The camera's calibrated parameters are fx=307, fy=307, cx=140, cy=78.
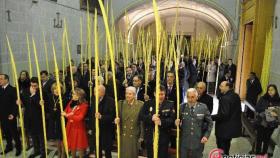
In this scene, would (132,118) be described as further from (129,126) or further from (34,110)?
(34,110)

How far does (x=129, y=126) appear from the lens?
338 centimetres

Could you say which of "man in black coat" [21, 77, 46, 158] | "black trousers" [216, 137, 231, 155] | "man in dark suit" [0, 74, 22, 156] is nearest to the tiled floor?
"man in dark suit" [0, 74, 22, 156]

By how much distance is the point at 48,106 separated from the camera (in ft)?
13.0

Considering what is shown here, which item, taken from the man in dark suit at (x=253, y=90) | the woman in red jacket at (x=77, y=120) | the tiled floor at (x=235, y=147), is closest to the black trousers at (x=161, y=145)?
the woman in red jacket at (x=77, y=120)

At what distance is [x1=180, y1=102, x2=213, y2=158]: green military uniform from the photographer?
10.5 ft

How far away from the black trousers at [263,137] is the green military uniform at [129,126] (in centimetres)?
186

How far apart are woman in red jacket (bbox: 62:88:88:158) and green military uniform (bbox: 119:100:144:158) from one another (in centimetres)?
48

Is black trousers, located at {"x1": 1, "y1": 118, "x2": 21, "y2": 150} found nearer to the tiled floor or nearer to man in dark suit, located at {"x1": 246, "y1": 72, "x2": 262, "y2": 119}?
the tiled floor

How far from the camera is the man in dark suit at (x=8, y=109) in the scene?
13.6 feet

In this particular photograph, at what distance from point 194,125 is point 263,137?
1.55m

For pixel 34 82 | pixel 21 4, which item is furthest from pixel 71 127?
pixel 21 4

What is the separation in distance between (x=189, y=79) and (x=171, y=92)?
3.81 m

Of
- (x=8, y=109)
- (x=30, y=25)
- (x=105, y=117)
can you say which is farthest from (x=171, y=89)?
(x=30, y=25)

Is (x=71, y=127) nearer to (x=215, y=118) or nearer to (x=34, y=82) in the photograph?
(x=34, y=82)
